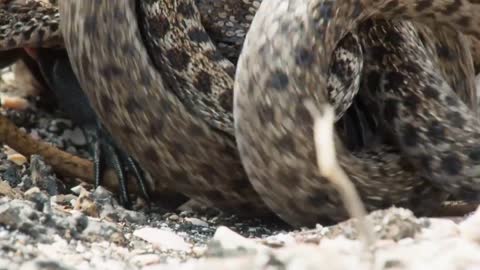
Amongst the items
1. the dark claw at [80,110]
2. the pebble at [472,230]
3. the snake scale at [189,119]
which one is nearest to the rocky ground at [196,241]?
the pebble at [472,230]

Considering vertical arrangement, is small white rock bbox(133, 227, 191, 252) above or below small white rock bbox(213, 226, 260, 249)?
below

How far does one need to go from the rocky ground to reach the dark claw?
28cm

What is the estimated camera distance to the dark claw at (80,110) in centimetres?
272

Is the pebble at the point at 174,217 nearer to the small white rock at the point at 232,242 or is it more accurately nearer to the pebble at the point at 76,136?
the pebble at the point at 76,136

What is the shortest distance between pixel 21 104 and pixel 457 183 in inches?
55.8

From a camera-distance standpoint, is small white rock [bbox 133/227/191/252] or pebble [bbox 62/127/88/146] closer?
small white rock [bbox 133/227/191/252]

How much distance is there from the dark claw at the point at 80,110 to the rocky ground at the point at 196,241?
276 mm

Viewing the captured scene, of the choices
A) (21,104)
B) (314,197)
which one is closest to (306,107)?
(314,197)

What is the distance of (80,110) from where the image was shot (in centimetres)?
291

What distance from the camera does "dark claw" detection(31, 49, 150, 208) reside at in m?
2.72

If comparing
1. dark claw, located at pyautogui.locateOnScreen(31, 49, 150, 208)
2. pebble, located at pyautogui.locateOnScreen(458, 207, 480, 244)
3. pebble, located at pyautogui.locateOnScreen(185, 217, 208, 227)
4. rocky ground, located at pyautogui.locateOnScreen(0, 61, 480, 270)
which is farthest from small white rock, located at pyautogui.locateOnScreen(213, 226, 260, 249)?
dark claw, located at pyautogui.locateOnScreen(31, 49, 150, 208)

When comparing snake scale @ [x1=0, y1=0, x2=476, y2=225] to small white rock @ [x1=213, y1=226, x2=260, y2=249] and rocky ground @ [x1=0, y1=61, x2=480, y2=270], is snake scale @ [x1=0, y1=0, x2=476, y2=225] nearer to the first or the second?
rocky ground @ [x1=0, y1=61, x2=480, y2=270]

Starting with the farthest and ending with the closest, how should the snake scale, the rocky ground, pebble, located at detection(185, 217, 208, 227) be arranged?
pebble, located at detection(185, 217, 208, 227) < the snake scale < the rocky ground

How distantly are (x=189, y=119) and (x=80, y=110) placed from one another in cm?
73
